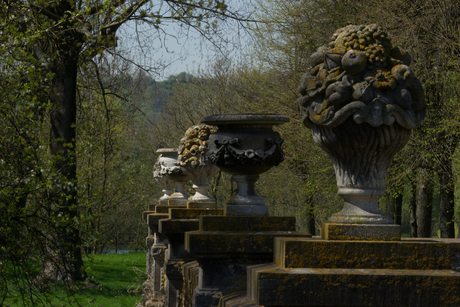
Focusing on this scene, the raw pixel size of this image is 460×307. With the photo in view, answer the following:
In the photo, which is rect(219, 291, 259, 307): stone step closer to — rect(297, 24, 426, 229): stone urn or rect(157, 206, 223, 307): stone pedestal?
rect(297, 24, 426, 229): stone urn

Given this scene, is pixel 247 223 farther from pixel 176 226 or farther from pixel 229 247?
pixel 176 226

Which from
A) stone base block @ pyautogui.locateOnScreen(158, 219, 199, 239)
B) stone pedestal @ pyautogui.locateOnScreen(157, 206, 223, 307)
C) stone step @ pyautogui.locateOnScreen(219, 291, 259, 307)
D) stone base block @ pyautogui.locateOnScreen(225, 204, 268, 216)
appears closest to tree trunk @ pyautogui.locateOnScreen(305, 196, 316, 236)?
stone pedestal @ pyautogui.locateOnScreen(157, 206, 223, 307)

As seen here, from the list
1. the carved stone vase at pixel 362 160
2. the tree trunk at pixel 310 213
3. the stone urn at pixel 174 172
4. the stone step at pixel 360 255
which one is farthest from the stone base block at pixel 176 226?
the tree trunk at pixel 310 213

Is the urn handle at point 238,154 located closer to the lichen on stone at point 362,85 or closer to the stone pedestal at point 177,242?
the lichen on stone at point 362,85

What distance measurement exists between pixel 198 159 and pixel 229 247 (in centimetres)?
368

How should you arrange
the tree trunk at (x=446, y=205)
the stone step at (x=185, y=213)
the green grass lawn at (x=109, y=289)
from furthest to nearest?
the tree trunk at (x=446, y=205), the green grass lawn at (x=109, y=289), the stone step at (x=185, y=213)

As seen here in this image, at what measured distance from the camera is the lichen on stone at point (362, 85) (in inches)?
127

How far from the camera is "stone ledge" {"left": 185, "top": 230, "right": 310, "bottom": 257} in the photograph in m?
4.23

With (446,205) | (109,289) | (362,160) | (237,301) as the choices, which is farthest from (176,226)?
(446,205)

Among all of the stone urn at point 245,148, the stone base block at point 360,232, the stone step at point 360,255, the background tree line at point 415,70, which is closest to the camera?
the stone step at point 360,255

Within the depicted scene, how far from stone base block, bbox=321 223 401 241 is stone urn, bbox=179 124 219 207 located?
447 cm

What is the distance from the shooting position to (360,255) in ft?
10.3

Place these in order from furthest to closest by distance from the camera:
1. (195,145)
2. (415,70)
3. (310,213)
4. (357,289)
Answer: (310,213)
(415,70)
(195,145)
(357,289)

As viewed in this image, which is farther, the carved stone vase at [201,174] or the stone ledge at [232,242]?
the carved stone vase at [201,174]
